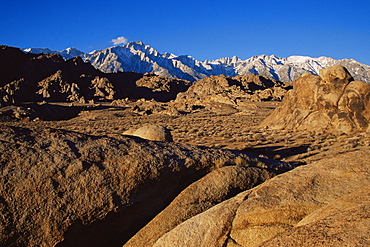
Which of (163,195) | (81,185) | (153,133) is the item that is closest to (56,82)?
(153,133)

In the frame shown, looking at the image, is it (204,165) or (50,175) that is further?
(204,165)

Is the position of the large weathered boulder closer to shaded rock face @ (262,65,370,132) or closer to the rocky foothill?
the rocky foothill

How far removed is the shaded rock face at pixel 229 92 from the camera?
47606 millimetres

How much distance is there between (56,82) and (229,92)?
3712 cm

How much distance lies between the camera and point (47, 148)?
336 centimetres

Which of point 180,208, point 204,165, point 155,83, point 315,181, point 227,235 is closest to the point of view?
point 227,235

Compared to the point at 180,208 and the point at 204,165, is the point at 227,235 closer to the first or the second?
the point at 180,208

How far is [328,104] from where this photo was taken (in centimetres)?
1476

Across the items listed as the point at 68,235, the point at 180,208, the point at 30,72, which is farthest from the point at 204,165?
the point at 30,72

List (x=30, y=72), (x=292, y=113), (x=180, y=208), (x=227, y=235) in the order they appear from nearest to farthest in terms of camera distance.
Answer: (x=227, y=235) < (x=180, y=208) < (x=292, y=113) < (x=30, y=72)

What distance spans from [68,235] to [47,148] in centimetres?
113

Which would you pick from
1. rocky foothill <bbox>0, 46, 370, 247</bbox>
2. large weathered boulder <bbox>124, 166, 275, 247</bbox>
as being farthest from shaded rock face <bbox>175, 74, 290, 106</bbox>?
rocky foothill <bbox>0, 46, 370, 247</bbox>

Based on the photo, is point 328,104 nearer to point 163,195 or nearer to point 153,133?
point 153,133

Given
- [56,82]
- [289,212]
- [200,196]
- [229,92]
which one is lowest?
[200,196]
